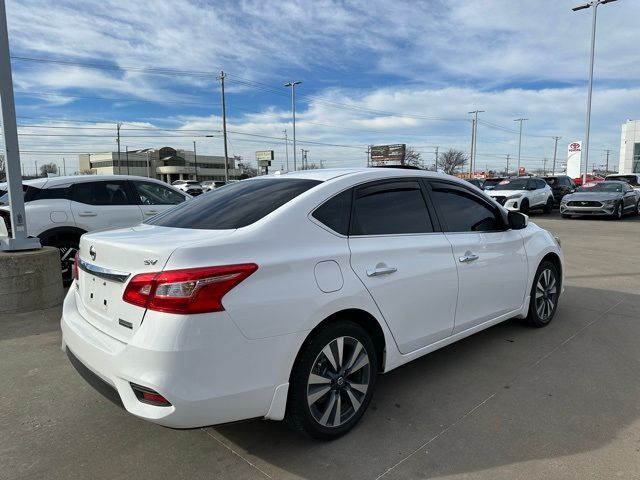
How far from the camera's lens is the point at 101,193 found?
23.5ft

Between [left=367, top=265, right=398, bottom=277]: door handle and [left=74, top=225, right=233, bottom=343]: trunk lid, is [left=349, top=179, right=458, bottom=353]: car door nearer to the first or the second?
[left=367, top=265, right=398, bottom=277]: door handle

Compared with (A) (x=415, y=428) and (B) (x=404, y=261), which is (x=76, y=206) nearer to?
(B) (x=404, y=261)

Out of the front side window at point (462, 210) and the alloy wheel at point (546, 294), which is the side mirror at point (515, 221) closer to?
the front side window at point (462, 210)

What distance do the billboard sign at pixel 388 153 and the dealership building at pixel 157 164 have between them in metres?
46.7

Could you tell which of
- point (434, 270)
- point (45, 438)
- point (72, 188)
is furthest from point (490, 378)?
point (72, 188)

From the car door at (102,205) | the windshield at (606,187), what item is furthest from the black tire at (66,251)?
the windshield at (606,187)

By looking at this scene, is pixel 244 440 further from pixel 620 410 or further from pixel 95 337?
pixel 620 410

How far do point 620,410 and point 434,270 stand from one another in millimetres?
1555

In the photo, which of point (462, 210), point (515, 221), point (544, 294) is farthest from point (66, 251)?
point (544, 294)

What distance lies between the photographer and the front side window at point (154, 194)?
757 cm

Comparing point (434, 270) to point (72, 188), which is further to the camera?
point (72, 188)

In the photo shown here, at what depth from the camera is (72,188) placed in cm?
690

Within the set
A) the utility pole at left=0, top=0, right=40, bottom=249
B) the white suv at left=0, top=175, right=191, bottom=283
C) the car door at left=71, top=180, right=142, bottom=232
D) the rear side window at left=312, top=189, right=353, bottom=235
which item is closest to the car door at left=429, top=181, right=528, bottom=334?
the rear side window at left=312, top=189, right=353, bottom=235

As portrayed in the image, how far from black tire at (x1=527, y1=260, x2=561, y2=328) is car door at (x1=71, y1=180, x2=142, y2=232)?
5251 millimetres
